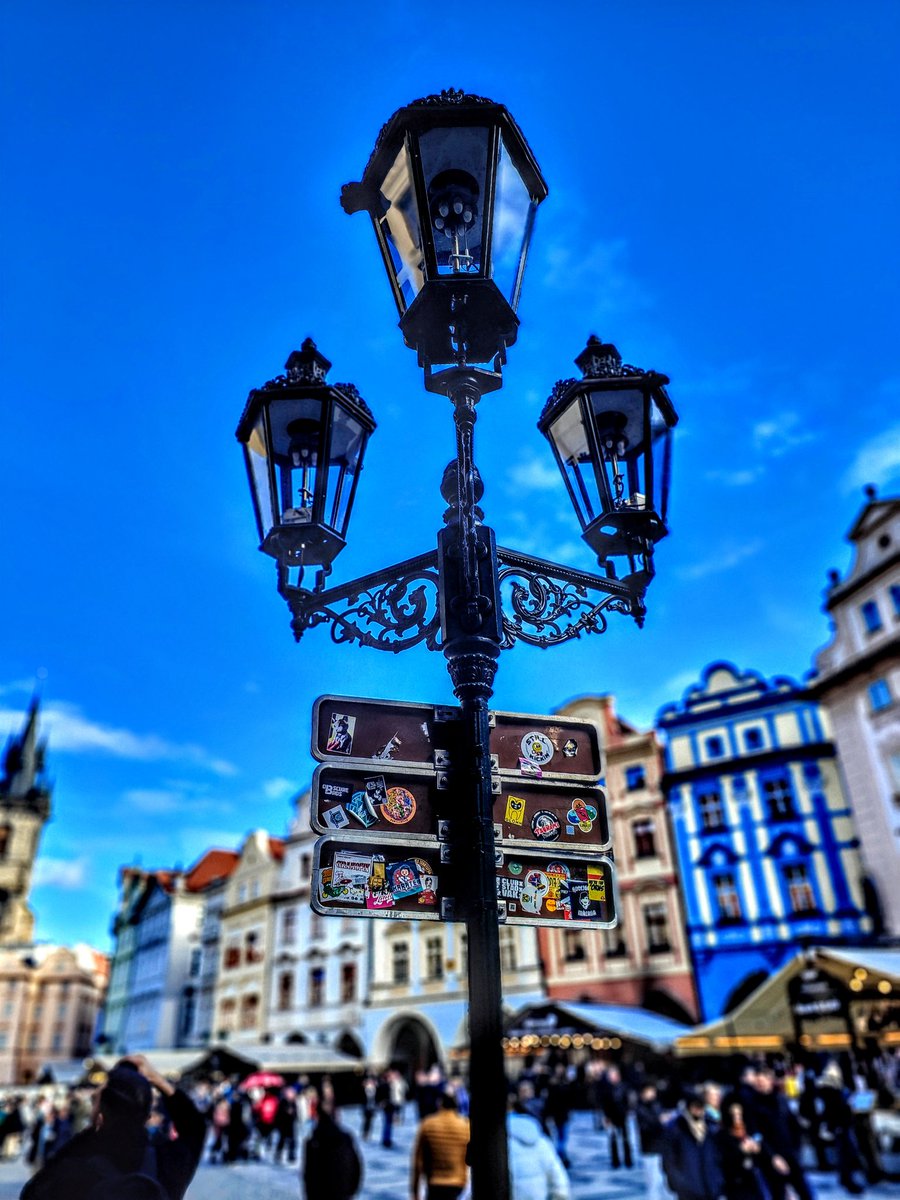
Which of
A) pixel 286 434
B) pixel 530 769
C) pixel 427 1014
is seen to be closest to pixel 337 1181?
pixel 530 769

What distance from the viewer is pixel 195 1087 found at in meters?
29.3

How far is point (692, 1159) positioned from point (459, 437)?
22.0 ft

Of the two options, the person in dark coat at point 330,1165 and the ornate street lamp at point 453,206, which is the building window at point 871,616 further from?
the ornate street lamp at point 453,206

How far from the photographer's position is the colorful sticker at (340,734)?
328 centimetres

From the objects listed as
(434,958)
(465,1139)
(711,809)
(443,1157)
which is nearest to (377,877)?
(465,1139)

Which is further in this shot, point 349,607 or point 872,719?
point 872,719

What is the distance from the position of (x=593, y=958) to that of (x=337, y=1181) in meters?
22.6

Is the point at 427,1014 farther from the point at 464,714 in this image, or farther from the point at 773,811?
the point at 464,714

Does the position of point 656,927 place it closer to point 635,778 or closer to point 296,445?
point 635,778

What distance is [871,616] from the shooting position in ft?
84.6

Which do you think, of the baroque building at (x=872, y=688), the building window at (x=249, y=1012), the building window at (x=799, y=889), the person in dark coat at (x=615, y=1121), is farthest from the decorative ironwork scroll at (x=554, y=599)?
the building window at (x=249, y=1012)

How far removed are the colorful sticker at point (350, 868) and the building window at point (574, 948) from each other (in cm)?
2912

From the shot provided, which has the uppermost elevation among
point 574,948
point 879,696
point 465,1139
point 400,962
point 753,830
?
point 879,696

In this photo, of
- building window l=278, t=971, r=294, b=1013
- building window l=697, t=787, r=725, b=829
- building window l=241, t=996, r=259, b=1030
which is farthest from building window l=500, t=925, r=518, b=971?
building window l=241, t=996, r=259, b=1030
